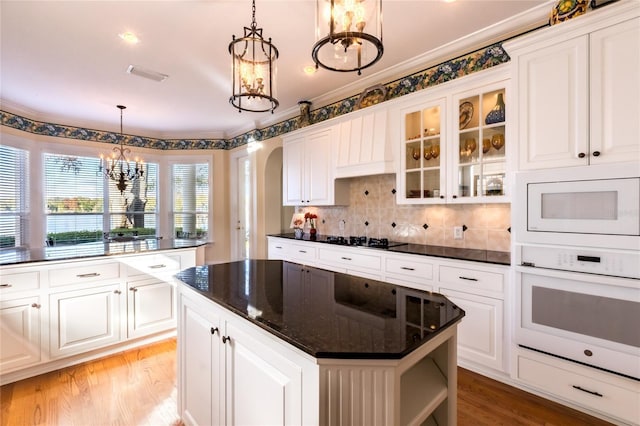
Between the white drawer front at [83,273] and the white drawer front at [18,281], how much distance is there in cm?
9

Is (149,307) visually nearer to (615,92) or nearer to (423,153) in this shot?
(423,153)

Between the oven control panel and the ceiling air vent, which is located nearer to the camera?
the oven control panel

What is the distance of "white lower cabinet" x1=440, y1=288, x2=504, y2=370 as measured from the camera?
2176mm

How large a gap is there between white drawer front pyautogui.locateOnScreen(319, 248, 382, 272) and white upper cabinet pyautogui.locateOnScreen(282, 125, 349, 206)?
657 millimetres

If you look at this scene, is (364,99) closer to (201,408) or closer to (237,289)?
(237,289)

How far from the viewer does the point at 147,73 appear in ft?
10.5

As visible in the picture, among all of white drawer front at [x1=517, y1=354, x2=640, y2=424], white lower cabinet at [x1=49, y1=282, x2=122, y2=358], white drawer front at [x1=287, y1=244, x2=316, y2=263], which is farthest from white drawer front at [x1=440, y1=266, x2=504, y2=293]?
white lower cabinet at [x1=49, y1=282, x2=122, y2=358]

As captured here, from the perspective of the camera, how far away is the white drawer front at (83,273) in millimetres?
2373

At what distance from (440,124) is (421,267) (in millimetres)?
1271

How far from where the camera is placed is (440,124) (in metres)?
2.70

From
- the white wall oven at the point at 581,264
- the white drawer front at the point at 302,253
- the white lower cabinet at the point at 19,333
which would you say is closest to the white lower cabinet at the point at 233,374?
the white lower cabinet at the point at 19,333

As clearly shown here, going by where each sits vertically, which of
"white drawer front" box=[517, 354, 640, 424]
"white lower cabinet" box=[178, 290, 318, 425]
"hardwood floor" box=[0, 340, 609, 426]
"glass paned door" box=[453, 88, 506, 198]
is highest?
"glass paned door" box=[453, 88, 506, 198]

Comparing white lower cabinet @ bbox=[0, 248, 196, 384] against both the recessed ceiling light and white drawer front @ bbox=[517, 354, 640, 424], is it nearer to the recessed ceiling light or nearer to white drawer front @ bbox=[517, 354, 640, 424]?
the recessed ceiling light

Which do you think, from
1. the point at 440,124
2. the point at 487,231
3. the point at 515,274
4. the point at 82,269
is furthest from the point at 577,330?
the point at 82,269
